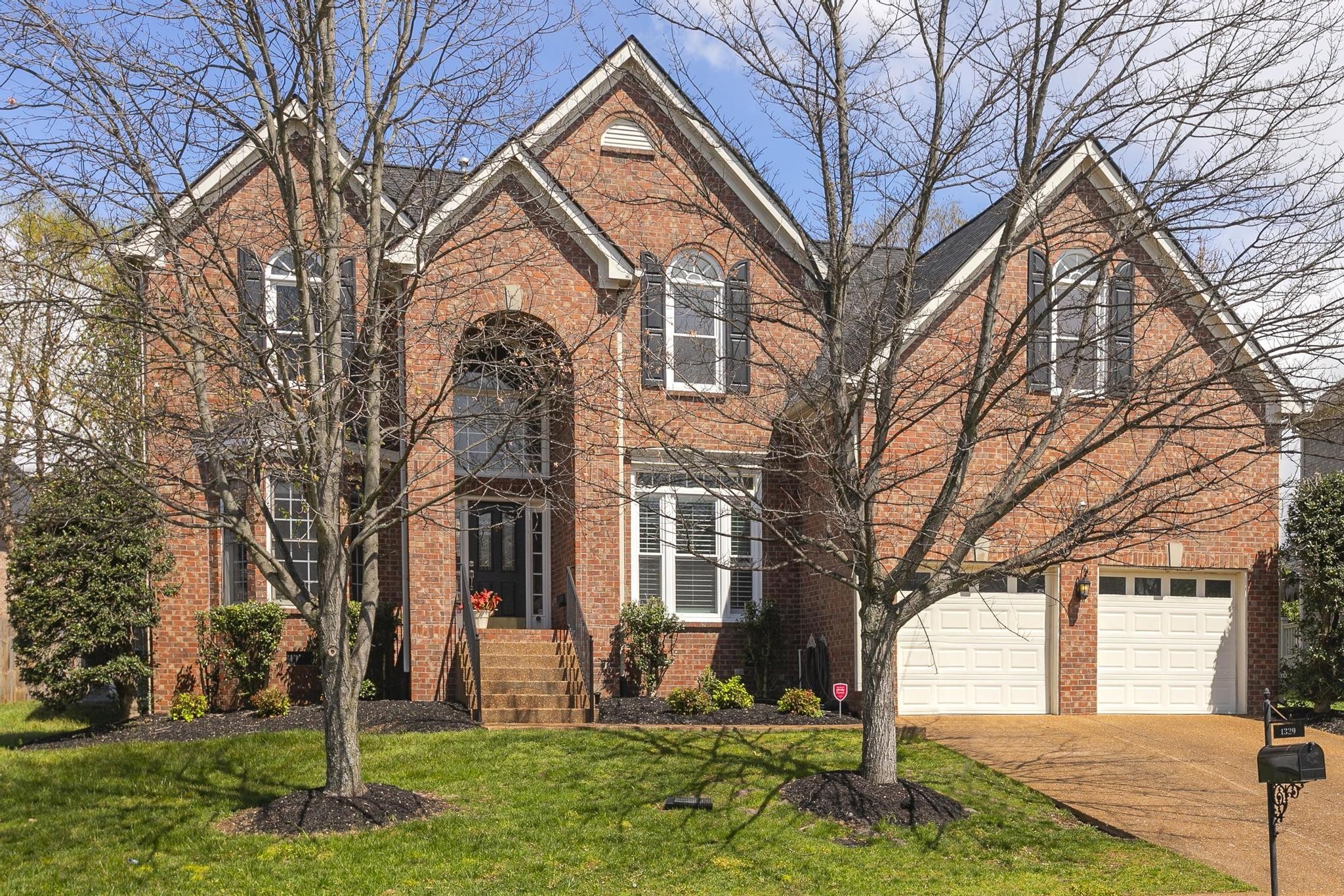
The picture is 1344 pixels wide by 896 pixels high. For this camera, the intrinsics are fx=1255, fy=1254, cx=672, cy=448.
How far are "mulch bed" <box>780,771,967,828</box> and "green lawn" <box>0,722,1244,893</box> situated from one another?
213 mm

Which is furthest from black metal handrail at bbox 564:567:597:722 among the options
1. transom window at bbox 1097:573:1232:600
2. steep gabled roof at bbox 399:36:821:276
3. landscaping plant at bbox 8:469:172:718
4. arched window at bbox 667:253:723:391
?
transom window at bbox 1097:573:1232:600

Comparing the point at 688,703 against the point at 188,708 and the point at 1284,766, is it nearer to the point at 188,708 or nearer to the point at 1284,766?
the point at 188,708

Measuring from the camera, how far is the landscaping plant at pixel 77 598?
15.0 meters

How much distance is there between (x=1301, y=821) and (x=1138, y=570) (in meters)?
6.01

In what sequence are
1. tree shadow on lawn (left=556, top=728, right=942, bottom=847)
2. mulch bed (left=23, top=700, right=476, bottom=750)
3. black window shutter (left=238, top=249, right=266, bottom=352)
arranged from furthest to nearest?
mulch bed (left=23, top=700, right=476, bottom=750), tree shadow on lawn (left=556, top=728, right=942, bottom=847), black window shutter (left=238, top=249, right=266, bottom=352)

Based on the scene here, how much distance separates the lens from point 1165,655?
17.4 meters

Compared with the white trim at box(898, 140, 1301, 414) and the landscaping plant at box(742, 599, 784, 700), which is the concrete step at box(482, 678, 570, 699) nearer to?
the landscaping plant at box(742, 599, 784, 700)

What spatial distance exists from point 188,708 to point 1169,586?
1305 centimetres

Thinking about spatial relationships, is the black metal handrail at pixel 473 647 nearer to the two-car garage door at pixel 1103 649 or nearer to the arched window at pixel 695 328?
the arched window at pixel 695 328

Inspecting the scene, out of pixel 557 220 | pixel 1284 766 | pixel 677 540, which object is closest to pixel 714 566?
pixel 677 540

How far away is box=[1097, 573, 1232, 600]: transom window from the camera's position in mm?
17375

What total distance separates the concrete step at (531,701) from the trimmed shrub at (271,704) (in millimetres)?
2441

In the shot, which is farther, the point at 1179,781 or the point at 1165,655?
the point at 1165,655

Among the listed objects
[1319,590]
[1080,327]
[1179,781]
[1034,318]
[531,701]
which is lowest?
[1179,781]
